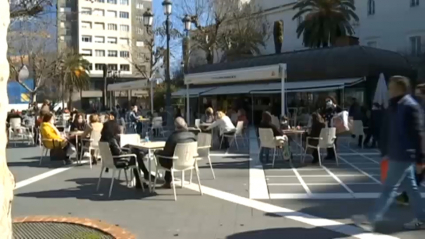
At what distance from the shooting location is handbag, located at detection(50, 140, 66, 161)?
12.2 metres

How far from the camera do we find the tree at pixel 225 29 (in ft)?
132

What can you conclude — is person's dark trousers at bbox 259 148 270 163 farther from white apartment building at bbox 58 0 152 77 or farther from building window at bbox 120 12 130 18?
building window at bbox 120 12 130 18

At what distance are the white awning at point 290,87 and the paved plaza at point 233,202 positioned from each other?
12.7 metres

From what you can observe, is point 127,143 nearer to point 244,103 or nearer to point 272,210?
point 272,210

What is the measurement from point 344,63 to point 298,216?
21224 mm

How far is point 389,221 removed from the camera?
627cm

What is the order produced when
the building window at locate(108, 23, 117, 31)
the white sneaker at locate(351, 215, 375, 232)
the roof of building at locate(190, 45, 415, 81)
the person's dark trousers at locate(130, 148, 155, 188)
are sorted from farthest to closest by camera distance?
the building window at locate(108, 23, 117, 31), the roof of building at locate(190, 45, 415, 81), the person's dark trousers at locate(130, 148, 155, 188), the white sneaker at locate(351, 215, 375, 232)

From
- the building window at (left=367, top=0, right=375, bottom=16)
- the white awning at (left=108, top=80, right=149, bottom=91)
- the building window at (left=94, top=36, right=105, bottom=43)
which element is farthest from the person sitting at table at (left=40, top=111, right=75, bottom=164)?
the building window at (left=94, top=36, right=105, bottom=43)

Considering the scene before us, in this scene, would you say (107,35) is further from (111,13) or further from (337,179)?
(337,179)

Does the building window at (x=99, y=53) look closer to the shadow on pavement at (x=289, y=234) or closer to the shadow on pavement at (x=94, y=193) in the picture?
the shadow on pavement at (x=94, y=193)

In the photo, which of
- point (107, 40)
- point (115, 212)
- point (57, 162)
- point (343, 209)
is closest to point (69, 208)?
point (115, 212)

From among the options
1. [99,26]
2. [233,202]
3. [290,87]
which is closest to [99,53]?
[99,26]

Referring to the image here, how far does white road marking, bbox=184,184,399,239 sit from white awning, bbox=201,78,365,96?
Result: 16.7m

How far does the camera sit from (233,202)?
7.69 m
